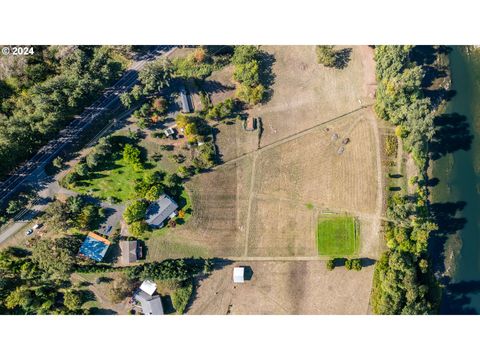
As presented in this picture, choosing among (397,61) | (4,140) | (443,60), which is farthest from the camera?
(443,60)

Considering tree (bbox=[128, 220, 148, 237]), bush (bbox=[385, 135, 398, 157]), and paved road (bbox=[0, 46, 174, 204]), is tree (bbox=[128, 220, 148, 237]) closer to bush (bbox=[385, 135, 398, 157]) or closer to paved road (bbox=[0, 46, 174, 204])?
paved road (bbox=[0, 46, 174, 204])

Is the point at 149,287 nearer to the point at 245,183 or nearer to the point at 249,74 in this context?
the point at 245,183

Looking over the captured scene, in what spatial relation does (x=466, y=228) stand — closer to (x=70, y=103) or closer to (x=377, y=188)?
(x=377, y=188)

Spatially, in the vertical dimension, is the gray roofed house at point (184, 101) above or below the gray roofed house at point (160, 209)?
above

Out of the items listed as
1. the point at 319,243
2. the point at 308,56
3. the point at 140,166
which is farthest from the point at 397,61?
the point at 140,166

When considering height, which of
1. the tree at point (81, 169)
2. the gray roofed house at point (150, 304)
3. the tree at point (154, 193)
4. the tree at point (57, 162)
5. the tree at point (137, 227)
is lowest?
the gray roofed house at point (150, 304)

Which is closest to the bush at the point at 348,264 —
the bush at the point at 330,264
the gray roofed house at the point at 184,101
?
the bush at the point at 330,264

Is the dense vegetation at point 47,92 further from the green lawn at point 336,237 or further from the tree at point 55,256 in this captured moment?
the green lawn at point 336,237

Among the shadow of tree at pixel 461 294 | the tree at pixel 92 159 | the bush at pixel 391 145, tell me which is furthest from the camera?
the bush at pixel 391 145

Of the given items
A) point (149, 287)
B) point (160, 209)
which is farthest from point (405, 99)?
point (149, 287)
